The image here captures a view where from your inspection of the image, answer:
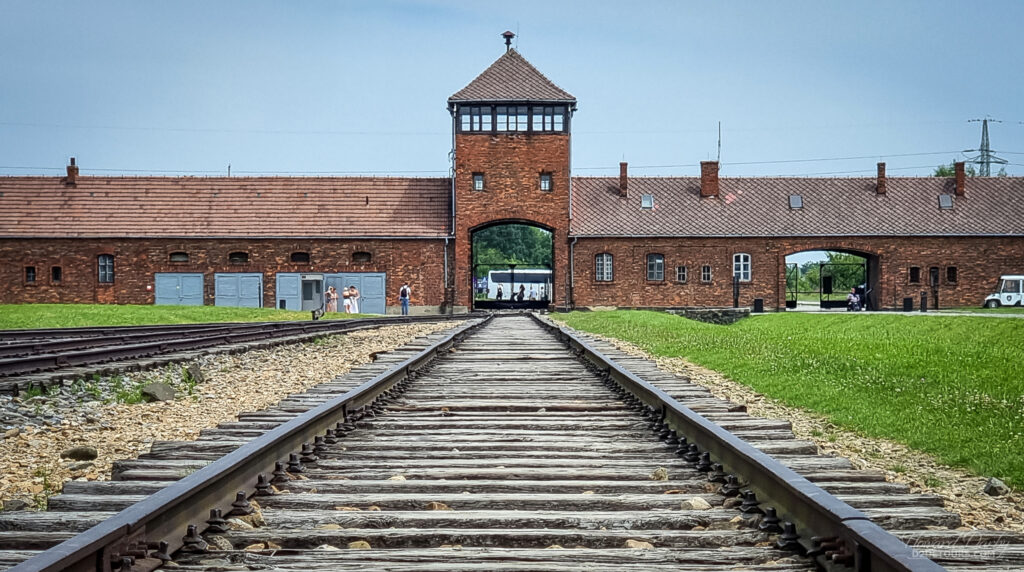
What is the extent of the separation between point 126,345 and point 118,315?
16.5 meters

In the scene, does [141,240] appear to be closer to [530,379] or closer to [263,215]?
→ [263,215]

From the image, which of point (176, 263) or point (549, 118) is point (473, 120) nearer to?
point (549, 118)

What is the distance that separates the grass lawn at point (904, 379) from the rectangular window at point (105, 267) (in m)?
30.6

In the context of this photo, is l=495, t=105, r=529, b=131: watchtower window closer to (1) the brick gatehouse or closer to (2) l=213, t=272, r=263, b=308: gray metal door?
(1) the brick gatehouse

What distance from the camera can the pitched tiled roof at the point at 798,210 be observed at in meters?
45.3

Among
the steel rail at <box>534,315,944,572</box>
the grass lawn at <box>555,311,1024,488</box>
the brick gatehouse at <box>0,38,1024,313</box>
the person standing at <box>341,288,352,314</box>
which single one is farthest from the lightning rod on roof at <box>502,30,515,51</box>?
the steel rail at <box>534,315,944,572</box>

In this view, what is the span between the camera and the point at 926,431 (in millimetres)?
7043

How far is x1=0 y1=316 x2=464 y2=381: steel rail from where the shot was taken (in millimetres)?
10383

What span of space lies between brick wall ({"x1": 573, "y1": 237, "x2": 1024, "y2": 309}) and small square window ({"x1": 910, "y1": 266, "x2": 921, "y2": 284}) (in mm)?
165

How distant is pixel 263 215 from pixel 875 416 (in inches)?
1573

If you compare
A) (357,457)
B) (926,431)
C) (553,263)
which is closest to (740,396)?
(926,431)

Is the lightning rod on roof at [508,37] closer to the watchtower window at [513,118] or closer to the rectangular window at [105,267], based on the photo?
the watchtower window at [513,118]

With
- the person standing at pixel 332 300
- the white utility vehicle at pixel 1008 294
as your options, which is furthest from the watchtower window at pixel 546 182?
the white utility vehicle at pixel 1008 294

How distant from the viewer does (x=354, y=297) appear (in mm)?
41594
